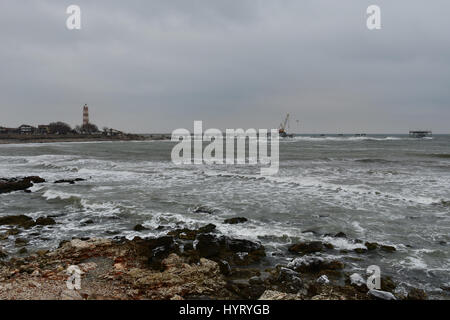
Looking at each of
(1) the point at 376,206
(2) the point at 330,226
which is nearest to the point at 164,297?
(2) the point at 330,226

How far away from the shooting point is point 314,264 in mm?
6836

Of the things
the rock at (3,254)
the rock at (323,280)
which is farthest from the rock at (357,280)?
the rock at (3,254)

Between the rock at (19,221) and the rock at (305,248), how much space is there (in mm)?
9191

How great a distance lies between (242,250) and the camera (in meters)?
7.84

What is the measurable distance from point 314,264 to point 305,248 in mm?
1103

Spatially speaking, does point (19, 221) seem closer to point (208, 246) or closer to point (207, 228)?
point (207, 228)

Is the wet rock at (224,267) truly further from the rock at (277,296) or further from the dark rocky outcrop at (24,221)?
the dark rocky outcrop at (24,221)

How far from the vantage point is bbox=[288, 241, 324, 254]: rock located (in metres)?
7.86

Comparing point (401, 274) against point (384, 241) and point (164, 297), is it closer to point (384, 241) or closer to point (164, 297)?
point (384, 241)

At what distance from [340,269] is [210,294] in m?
3.40

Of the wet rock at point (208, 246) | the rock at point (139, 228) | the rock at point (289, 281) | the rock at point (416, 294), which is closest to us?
the rock at point (416, 294)

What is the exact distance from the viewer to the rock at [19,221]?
988 centimetres

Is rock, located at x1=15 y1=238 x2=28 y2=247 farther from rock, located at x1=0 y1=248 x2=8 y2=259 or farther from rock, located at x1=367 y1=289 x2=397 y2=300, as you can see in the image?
rock, located at x1=367 y1=289 x2=397 y2=300

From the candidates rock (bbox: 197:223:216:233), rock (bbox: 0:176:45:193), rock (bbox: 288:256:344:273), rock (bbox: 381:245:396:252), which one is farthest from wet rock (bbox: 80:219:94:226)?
rock (bbox: 381:245:396:252)
